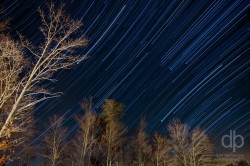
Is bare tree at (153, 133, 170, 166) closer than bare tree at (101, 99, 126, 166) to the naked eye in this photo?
No

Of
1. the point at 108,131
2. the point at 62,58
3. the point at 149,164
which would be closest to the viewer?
the point at 62,58

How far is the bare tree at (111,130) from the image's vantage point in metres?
27.6

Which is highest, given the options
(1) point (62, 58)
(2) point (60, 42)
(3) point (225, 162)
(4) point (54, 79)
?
(2) point (60, 42)

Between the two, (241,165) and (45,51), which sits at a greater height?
(45,51)

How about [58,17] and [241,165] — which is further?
[241,165]

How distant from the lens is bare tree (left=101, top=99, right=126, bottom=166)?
2761 centimetres

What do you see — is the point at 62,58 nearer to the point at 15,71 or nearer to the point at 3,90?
the point at 15,71

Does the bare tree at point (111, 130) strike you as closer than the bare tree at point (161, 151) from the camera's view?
Yes

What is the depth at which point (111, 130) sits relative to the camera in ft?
91.9

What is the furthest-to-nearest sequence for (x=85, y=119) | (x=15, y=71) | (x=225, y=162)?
(x=225, y=162), (x=85, y=119), (x=15, y=71)

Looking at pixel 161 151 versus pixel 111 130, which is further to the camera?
pixel 161 151


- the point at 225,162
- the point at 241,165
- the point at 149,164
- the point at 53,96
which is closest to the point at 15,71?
the point at 53,96

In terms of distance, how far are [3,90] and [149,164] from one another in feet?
109

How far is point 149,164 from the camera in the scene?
3778 cm
